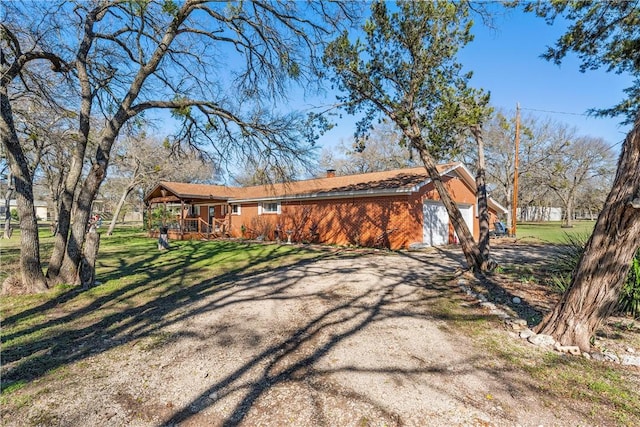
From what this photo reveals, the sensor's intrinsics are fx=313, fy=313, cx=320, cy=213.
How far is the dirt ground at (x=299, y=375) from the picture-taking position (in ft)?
8.29

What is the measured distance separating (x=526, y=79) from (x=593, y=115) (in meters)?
2.81

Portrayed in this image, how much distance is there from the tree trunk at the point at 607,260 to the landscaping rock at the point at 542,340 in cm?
8

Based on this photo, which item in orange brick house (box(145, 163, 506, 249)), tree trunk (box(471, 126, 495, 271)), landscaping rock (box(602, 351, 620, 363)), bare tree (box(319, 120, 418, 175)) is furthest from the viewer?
bare tree (box(319, 120, 418, 175))

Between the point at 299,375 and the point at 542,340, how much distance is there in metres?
3.02

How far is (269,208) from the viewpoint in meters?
18.5

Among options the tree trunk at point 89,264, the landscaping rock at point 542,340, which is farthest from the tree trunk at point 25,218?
the landscaping rock at point 542,340

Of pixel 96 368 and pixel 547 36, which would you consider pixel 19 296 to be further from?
pixel 547 36

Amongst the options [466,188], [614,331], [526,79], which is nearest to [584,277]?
[614,331]

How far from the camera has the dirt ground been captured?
253cm

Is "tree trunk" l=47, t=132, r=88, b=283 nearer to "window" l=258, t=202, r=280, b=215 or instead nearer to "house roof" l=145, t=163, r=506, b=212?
"house roof" l=145, t=163, r=506, b=212

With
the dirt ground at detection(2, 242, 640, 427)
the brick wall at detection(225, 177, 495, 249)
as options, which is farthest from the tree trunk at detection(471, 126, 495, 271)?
the brick wall at detection(225, 177, 495, 249)

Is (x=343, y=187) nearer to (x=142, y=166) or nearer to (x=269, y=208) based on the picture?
(x=269, y=208)

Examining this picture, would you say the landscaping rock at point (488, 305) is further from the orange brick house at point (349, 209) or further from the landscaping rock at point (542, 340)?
the orange brick house at point (349, 209)

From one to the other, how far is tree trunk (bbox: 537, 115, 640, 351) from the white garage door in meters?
9.50
